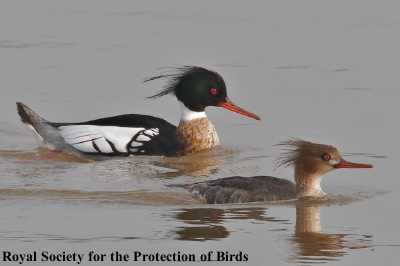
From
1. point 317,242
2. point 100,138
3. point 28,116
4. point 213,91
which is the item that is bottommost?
point 317,242

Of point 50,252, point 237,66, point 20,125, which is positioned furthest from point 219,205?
point 237,66

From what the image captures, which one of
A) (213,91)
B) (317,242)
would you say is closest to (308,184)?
(317,242)

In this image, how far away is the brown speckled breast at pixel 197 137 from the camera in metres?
14.3

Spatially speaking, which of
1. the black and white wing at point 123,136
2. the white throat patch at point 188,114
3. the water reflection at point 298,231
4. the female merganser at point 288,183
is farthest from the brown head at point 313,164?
the white throat patch at point 188,114

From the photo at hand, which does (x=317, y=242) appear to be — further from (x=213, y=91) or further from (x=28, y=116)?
(x=28, y=116)

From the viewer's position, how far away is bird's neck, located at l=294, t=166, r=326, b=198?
37.1 feet

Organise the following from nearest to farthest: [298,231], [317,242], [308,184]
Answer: [317,242]
[298,231]
[308,184]

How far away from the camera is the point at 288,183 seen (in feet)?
37.4

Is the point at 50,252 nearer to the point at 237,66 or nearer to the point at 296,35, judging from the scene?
the point at 237,66

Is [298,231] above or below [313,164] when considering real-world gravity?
below

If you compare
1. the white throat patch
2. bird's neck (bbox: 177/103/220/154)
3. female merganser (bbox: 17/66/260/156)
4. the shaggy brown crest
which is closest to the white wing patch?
female merganser (bbox: 17/66/260/156)

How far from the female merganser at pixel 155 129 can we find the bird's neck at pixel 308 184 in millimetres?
2628

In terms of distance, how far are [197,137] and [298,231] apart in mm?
4452

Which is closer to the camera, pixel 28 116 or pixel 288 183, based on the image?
pixel 288 183
